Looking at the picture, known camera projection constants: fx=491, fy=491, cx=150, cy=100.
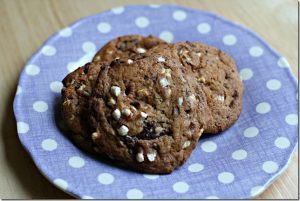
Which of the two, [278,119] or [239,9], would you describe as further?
[239,9]

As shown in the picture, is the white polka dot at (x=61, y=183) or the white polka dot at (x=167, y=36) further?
the white polka dot at (x=167, y=36)

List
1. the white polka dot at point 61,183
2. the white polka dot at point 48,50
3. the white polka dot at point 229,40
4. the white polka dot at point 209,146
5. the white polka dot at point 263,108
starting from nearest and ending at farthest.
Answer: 1. the white polka dot at point 61,183
2. the white polka dot at point 209,146
3. the white polka dot at point 263,108
4. the white polka dot at point 48,50
5. the white polka dot at point 229,40

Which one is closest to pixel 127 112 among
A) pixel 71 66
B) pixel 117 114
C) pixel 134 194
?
pixel 117 114

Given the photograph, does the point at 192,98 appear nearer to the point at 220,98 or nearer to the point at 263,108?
the point at 220,98

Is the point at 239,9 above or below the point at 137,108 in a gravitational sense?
above

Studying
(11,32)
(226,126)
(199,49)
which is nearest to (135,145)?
(226,126)

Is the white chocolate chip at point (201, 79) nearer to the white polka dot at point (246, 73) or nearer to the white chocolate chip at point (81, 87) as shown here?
the white polka dot at point (246, 73)

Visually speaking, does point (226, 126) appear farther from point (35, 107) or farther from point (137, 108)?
point (35, 107)

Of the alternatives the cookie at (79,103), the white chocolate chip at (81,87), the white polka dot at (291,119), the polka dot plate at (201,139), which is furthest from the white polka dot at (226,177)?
the white chocolate chip at (81,87)
